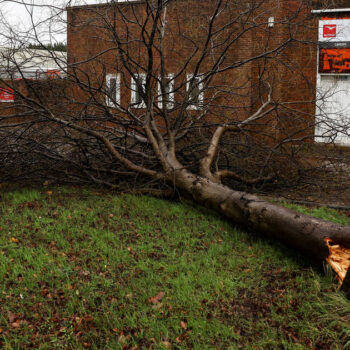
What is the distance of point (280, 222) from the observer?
457 cm

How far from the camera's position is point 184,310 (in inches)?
139

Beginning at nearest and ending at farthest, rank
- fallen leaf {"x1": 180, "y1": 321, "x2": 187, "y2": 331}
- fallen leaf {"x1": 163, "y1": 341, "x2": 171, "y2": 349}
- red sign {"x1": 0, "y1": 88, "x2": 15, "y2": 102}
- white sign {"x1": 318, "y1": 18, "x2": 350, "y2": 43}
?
fallen leaf {"x1": 163, "y1": 341, "x2": 171, "y2": 349} → fallen leaf {"x1": 180, "y1": 321, "x2": 187, "y2": 331} → red sign {"x1": 0, "y1": 88, "x2": 15, "y2": 102} → white sign {"x1": 318, "y1": 18, "x2": 350, "y2": 43}

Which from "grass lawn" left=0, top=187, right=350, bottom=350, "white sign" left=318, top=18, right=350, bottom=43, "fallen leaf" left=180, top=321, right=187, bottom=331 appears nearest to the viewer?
"grass lawn" left=0, top=187, right=350, bottom=350

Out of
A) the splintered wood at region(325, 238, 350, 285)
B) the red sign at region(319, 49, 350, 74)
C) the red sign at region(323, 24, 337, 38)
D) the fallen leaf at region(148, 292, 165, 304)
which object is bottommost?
the fallen leaf at region(148, 292, 165, 304)

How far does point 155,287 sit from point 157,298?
0.59 ft

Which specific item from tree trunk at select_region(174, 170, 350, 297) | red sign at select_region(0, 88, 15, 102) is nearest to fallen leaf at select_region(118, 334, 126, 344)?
tree trunk at select_region(174, 170, 350, 297)

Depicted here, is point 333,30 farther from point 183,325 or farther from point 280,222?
point 183,325

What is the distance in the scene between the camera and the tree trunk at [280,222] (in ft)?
12.5

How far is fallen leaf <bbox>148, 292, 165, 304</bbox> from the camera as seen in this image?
3656mm

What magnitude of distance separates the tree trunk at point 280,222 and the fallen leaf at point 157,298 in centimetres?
155

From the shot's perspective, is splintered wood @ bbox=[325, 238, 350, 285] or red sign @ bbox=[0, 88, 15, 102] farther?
red sign @ bbox=[0, 88, 15, 102]

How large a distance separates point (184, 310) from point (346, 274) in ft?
4.54

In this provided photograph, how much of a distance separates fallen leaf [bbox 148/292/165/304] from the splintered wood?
1.57 meters

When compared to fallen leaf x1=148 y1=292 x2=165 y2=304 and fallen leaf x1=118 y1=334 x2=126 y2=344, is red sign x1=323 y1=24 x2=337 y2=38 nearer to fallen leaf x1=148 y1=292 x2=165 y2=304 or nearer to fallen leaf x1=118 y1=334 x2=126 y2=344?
fallen leaf x1=148 y1=292 x2=165 y2=304
